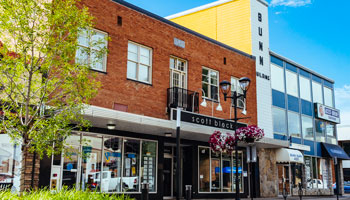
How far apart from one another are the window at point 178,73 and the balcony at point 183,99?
50 cm

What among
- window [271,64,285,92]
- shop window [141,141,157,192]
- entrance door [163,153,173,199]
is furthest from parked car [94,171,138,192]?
window [271,64,285,92]

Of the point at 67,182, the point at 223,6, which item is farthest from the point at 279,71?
the point at 67,182

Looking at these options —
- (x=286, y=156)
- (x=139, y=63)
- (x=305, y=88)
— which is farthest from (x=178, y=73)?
(x=305, y=88)

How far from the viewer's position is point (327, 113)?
34.2m

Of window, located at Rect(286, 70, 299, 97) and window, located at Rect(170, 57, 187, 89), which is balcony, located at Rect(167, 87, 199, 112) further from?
window, located at Rect(286, 70, 299, 97)

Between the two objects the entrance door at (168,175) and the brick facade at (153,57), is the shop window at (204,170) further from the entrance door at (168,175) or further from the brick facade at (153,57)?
the brick facade at (153,57)

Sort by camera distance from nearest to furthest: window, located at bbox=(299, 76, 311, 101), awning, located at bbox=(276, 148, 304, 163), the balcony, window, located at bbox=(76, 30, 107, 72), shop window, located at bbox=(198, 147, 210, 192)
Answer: window, located at bbox=(76, 30, 107, 72)
the balcony
shop window, located at bbox=(198, 147, 210, 192)
awning, located at bbox=(276, 148, 304, 163)
window, located at bbox=(299, 76, 311, 101)

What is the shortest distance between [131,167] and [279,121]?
14243 millimetres

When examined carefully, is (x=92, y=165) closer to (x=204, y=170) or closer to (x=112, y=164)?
(x=112, y=164)

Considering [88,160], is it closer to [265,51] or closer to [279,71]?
[265,51]

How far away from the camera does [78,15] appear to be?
9.89m

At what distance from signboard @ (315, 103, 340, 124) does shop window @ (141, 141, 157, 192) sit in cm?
1944

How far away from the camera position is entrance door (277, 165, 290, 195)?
2631 cm

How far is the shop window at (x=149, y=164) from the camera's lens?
1791 centimetres
